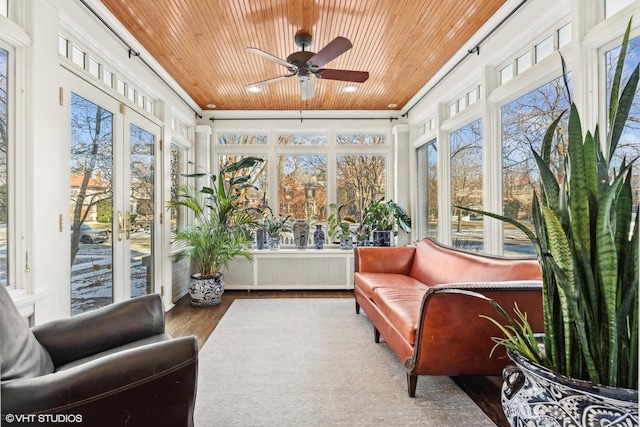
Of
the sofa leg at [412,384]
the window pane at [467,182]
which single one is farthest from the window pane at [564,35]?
the sofa leg at [412,384]

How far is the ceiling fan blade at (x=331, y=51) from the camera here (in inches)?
101

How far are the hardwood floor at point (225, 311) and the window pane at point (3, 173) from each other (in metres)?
1.51

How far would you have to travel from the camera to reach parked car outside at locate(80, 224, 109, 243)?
A: 2.67 metres

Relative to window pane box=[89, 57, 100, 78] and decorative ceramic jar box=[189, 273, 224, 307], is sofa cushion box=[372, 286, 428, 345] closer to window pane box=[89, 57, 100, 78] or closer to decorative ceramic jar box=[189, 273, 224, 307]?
decorative ceramic jar box=[189, 273, 224, 307]

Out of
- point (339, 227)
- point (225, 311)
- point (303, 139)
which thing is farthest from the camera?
point (303, 139)

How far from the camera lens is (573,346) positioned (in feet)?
3.68

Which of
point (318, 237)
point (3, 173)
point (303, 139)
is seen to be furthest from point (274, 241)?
point (3, 173)

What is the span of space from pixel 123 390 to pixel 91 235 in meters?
2.02

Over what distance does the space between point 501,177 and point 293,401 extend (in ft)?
8.25

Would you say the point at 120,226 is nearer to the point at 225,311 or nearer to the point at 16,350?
the point at 225,311

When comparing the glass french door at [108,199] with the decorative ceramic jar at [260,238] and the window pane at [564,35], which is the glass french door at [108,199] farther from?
the window pane at [564,35]

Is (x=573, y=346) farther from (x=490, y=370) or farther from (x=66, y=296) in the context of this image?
(x=66, y=296)

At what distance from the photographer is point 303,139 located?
5.51 m

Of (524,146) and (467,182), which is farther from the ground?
(524,146)
